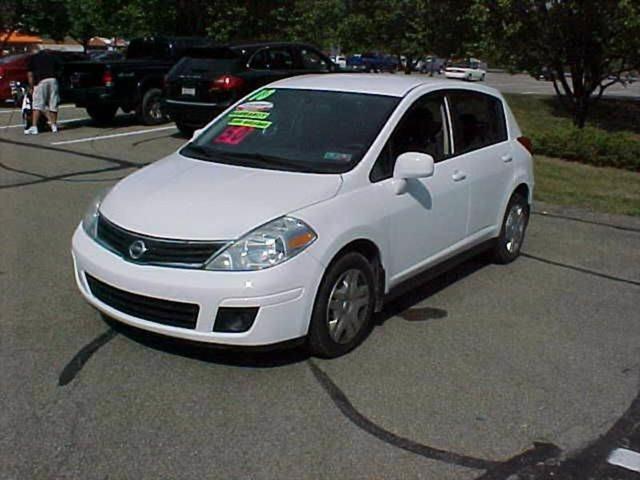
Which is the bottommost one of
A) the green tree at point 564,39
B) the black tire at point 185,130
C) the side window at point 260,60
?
the black tire at point 185,130

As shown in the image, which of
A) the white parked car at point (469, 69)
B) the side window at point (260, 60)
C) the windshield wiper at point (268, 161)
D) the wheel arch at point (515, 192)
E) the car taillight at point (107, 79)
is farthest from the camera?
the white parked car at point (469, 69)

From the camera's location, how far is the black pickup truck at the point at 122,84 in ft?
42.2

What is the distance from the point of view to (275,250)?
3.44 metres

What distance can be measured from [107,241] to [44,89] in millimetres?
9748

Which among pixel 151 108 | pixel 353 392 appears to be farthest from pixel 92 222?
pixel 151 108

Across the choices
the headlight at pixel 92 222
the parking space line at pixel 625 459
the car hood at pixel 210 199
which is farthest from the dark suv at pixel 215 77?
the parking space line at pixel 625 459

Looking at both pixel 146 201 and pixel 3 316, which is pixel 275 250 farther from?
pixel 3 316

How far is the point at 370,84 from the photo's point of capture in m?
4.76

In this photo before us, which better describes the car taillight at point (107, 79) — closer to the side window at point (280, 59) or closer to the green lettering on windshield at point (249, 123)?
the side window at point (280, 59)

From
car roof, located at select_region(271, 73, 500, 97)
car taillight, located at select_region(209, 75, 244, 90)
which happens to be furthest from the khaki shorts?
car roof, located at select_region(271, 73, 500, 97)

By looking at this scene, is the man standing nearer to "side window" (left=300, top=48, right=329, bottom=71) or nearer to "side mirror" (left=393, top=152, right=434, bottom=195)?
"side window" (left=300, top=48, right=329, bottom=71)

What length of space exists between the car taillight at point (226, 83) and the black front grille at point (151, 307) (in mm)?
8019

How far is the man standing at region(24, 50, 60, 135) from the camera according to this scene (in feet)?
39.9

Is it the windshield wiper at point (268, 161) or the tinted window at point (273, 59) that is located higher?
the tinted window at point (273, 59)
